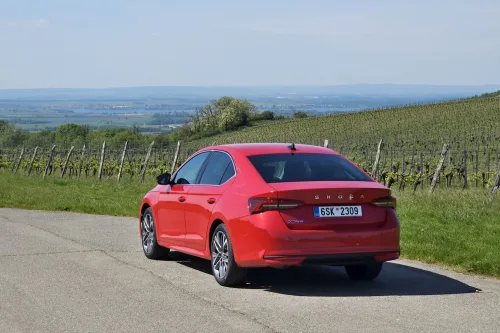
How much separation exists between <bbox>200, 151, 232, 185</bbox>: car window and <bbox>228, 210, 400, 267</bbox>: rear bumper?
3.62 feet

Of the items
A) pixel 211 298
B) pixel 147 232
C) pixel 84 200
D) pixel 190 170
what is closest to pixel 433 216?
pixel 147 232

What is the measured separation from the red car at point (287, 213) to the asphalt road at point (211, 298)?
1.16 ft

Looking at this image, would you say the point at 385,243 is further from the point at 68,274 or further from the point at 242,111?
the point at 242,111

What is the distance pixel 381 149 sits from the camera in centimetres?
3888

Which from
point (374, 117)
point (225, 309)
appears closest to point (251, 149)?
point (225, 309)

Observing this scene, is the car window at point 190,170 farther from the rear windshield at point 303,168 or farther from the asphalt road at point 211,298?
the rear windshield at point 303,168

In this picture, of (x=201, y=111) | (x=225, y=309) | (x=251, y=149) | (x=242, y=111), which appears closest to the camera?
(x=225, y=309)

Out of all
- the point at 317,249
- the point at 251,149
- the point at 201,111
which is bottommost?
the point at 201,111

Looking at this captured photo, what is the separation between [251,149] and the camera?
9820 millimetres

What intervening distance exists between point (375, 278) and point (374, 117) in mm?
72147

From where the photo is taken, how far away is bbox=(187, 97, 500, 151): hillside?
5981 centimetres

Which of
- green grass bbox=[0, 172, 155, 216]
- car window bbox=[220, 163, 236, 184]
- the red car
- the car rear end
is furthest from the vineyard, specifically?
the car rear end

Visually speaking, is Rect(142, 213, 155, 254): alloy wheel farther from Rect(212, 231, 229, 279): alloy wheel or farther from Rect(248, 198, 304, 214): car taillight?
Rect(248, 198, 304, 214): car taillight

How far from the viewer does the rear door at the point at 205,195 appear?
9688 mm
